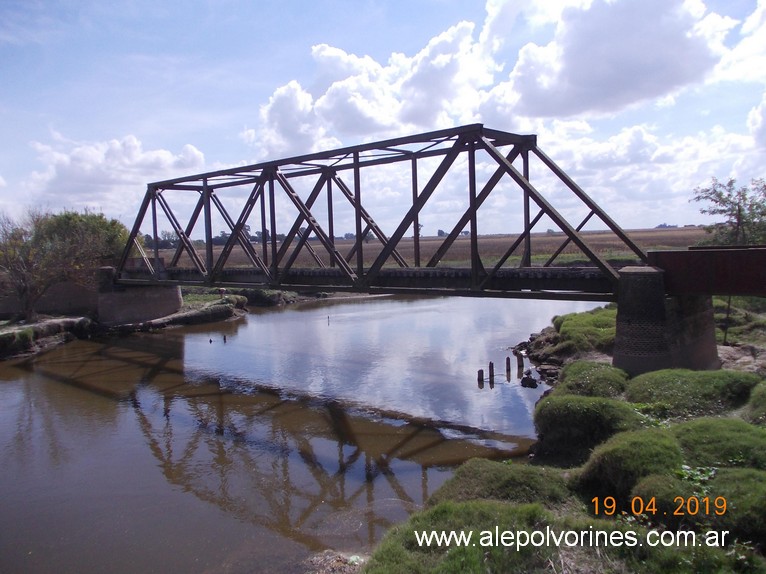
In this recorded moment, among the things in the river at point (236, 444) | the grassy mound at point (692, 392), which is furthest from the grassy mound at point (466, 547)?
the grassy mound at point (692, 392)

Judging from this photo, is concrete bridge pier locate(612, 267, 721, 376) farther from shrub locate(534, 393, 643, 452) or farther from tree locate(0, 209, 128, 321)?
tree locate(0, 209, 128, 321)

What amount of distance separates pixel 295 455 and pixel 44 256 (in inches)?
1076

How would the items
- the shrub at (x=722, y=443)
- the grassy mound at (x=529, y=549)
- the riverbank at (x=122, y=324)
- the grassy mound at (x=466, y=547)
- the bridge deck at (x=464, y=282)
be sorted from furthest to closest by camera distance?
the riverbank at (x=122, y=324) < the bridge deck at (x=464, y=282) < the shrub at (x=722, y=443) < the grassy mound at (x=466, y=547) < the grassy mound at (x=529, y=549)

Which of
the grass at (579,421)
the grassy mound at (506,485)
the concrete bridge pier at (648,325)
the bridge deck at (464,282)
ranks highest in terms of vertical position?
the bridge deck at (464,282)

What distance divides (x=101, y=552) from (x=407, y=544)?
612 centimetres

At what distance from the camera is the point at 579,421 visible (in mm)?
11461

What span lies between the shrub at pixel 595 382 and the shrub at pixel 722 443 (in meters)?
3.65

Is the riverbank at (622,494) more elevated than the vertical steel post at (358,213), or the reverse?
the vertical steel post at (358,213)

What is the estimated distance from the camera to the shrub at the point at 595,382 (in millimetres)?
13177

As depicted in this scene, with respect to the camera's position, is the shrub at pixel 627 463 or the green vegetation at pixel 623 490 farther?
the shrub at pixel 627 463

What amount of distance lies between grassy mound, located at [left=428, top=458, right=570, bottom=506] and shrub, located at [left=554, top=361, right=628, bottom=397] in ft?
12.1

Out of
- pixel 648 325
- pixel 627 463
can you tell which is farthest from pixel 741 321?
pixel 627 463

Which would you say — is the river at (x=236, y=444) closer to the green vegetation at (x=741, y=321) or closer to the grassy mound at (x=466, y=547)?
the grassy mound at (x=466, y=547)

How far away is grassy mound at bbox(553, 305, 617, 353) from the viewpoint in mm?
22188
